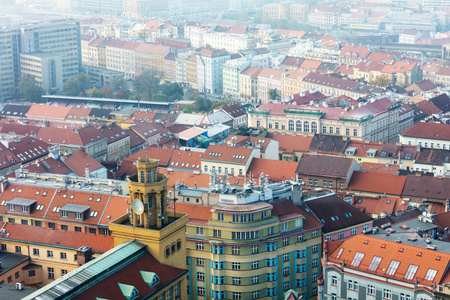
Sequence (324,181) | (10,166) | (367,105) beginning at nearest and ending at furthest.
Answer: (324,181)
(10,166)
(367,105)

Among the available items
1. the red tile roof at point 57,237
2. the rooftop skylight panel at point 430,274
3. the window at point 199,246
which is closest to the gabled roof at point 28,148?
the red tile roof at point 57,237

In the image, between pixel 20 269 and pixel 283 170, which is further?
pixel 283 170

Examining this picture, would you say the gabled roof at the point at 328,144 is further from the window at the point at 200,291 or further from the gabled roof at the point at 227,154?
the window at the point at 200,291

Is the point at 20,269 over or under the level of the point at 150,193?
under

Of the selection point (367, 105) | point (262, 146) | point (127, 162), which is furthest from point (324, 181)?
point (367, 105)

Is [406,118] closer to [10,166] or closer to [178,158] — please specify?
[178,158]

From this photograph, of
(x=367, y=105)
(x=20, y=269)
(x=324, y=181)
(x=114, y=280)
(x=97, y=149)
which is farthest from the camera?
(x=367, y=105)

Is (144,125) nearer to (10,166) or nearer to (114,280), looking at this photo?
(10,166)

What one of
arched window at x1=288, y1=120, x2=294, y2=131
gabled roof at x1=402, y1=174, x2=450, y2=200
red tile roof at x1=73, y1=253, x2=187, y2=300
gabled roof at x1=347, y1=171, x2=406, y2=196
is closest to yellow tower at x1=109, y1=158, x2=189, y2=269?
red tile roof at x1=73, y1=253, x2=187, y2=300

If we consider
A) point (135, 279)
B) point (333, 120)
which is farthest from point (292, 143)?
point (135, 279)
